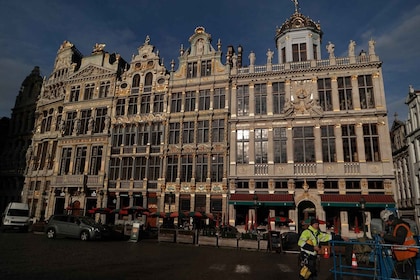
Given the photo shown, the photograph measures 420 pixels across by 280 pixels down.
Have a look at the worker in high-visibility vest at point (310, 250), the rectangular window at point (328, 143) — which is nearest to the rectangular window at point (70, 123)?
the rectangular window at point (328, 143)

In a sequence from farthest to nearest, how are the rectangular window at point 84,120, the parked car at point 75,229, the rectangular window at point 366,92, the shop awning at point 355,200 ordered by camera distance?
1. the rectangular window at point 84,120
2. the rectangular window at point 366,92
3. the shop awning at point 355,200
4. the parked car at point 75,229

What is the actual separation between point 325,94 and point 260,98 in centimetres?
625

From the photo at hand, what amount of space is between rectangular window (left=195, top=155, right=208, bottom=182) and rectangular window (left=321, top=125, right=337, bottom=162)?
1154 cm

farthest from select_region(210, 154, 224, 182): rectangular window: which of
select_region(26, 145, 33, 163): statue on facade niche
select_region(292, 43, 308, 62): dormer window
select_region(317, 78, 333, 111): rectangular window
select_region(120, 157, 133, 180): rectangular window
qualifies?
select_region(26, 145, 33, 163): statue on facade niche

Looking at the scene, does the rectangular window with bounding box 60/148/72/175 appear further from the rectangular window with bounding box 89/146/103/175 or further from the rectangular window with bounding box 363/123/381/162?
the rectangular window with bounding box 363/123/381/162

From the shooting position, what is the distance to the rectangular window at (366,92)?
2673 centimetres

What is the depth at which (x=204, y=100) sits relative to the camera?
31.8 metres

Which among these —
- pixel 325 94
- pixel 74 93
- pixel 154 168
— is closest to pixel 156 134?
pixel 154 168

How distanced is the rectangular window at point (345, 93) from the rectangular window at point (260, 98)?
23.2 ft

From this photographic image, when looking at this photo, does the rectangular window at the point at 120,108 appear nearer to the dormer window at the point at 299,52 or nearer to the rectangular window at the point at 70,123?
the rectangular window at the point at 70,123

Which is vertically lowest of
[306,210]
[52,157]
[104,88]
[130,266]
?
[130,266]

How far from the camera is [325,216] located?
1000 inches

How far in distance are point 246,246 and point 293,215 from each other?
8160 millimetres

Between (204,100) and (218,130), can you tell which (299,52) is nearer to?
(204,100)
